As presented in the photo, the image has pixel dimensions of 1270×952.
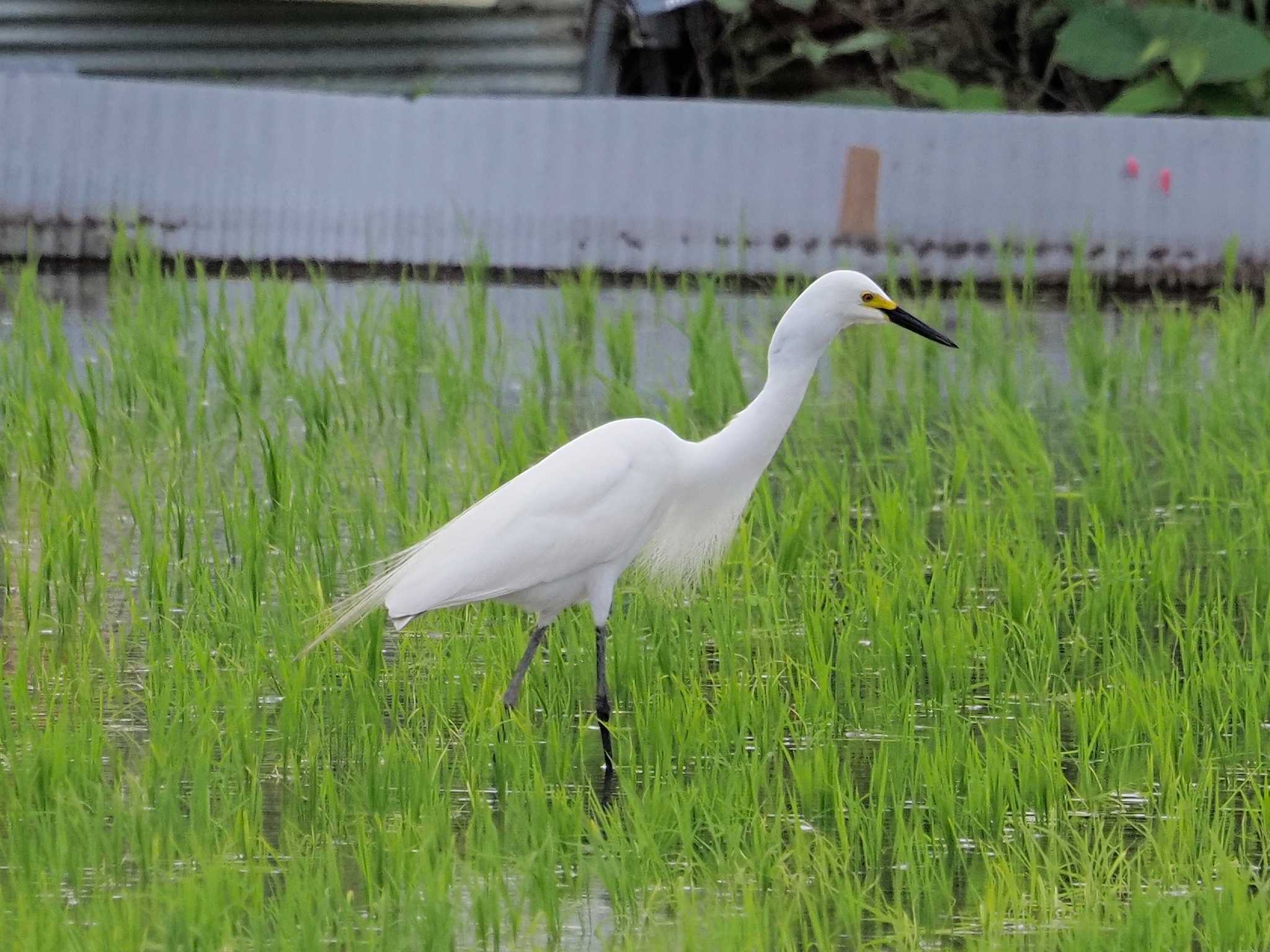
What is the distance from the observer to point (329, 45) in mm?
12422

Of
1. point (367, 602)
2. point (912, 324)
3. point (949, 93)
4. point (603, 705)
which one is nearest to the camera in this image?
point (603, 705)

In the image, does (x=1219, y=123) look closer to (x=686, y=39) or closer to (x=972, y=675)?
(x=686, y=39)

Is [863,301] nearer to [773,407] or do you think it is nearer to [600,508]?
[773,407]

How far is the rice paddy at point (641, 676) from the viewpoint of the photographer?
3037mm

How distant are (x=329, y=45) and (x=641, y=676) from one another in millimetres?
8952

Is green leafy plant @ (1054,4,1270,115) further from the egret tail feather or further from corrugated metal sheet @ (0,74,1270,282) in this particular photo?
the egret tail feather

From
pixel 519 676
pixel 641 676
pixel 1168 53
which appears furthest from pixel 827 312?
pixel 1168 53

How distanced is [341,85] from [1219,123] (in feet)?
17.2

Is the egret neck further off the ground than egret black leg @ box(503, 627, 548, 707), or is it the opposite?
the egret neck

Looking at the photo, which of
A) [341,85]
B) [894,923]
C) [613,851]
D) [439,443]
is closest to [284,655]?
[613,851]

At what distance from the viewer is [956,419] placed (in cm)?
673

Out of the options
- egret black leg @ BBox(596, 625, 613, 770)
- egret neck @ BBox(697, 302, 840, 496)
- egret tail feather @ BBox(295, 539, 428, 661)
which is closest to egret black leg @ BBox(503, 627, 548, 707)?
egret black leg @ BBox(596, 625, 613, 770)

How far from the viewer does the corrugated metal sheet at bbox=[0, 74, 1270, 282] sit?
10172 mm

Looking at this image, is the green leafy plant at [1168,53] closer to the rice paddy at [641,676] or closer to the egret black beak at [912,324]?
the rice paddy at [641,676]
